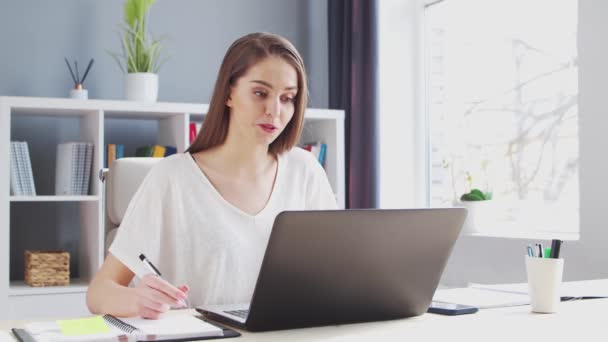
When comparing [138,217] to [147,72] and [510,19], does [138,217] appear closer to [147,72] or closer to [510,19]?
[147,72]

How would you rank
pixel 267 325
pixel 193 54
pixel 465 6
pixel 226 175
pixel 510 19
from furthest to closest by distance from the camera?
1. pixel 193 54
2. pixel 465 6
3. pixel 510 19
4. pixel 226 175
5. pixel 267 325

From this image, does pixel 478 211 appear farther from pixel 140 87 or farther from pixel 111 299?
pixel 111 299

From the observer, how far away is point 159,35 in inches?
150

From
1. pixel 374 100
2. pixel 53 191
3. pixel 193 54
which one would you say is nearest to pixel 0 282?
pixel 53 191

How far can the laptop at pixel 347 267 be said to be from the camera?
1155 mm

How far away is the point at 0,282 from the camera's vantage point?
3.05m

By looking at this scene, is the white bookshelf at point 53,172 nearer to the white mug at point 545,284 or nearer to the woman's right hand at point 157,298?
the woman's right hand at point 157,298

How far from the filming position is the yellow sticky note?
1121 mm

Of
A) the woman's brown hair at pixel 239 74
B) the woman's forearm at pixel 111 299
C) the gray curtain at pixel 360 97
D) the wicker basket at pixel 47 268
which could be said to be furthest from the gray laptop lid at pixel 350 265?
the gray curtain at pixel 360 97

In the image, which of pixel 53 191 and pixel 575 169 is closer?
pixel 575 169

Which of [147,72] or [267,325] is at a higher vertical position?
[147,72]

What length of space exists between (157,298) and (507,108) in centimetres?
237

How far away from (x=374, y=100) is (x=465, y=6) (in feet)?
1.91

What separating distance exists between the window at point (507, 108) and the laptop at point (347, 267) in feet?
6.13
